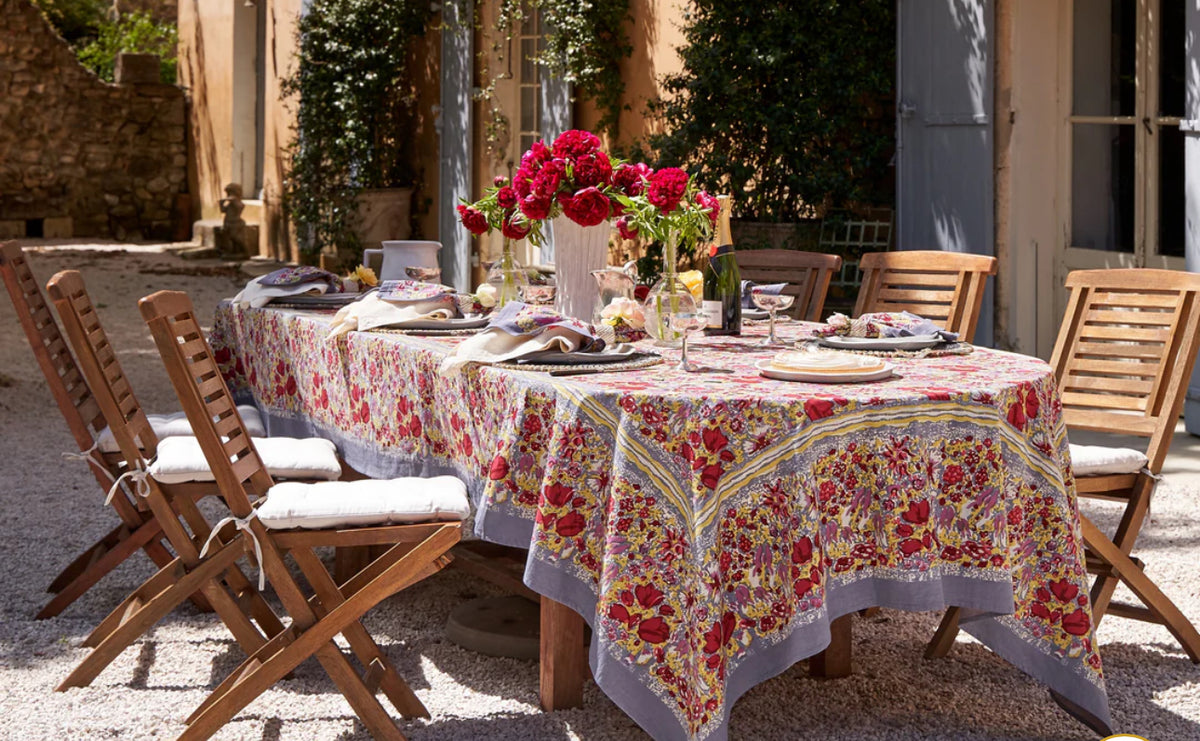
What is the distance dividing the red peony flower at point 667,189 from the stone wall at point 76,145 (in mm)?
15041

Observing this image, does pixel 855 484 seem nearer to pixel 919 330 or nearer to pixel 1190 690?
pixel 919 330

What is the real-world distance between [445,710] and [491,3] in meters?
8.20

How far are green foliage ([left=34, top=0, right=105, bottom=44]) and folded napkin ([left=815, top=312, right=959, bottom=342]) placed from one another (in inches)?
754

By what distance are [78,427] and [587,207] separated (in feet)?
4.68

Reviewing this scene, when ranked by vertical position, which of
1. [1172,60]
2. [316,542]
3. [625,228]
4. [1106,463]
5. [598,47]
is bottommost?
[316,542]

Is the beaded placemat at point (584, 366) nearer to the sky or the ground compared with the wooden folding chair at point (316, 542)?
nearer to the sky

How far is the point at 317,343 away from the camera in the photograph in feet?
13.6

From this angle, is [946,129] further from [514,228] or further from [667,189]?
[667,189]

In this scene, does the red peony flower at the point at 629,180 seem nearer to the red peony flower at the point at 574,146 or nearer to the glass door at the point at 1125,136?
the red peony flower at the point at 574,146

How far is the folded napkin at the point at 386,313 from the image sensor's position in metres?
3.88

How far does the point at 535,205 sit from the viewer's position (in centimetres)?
369

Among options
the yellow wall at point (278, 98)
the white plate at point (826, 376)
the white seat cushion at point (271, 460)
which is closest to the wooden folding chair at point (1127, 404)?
the white plate at point (826, 376)

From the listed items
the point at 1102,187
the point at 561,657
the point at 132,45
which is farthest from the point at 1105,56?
the point at 132,45

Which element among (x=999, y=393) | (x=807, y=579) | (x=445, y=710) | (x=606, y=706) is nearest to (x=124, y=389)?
(x=445, y=710)
